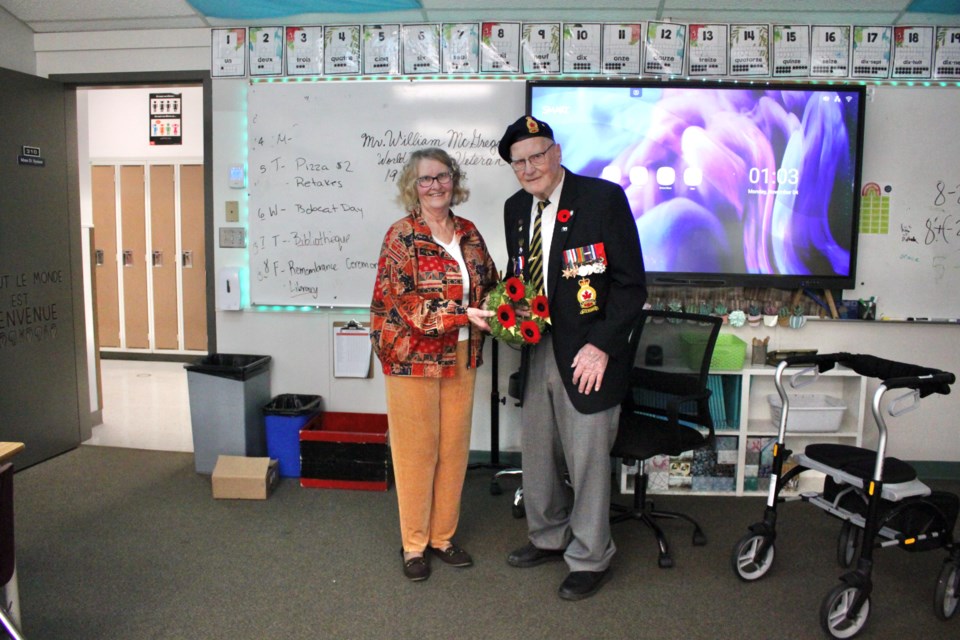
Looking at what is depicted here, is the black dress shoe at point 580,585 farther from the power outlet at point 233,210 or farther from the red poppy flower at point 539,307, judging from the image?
the power outlet at point 233,210

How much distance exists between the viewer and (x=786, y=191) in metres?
3.41

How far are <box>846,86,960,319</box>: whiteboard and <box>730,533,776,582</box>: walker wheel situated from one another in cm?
172

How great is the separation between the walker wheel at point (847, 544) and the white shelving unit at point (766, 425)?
2.42 feet

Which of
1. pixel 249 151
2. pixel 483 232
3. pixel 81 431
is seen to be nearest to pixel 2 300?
pixel 81 431

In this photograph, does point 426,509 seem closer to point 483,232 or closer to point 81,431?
point 483,232

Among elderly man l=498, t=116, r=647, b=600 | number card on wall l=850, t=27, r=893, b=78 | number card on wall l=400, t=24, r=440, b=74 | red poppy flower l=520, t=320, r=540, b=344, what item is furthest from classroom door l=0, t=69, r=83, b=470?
number card on wall l=850, t=27, r=893, b=78

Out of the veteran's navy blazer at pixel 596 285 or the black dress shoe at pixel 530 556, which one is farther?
the black dress shoe at pixel 530 556

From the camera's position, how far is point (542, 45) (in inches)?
138

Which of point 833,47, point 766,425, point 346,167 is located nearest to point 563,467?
point 766,425

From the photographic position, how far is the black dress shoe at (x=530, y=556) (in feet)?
8.50

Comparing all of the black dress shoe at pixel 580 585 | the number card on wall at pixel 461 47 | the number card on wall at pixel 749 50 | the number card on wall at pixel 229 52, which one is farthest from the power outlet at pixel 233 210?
the number card on wall at pixel 749 50

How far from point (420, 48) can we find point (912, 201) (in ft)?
8.89

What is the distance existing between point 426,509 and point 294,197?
200cm

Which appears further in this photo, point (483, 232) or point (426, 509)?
point (483, 232)
